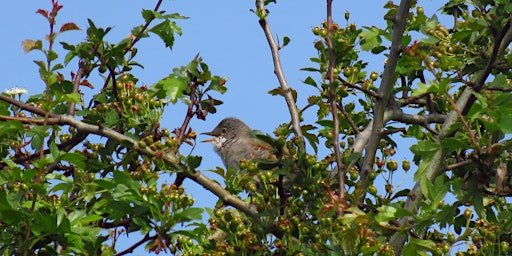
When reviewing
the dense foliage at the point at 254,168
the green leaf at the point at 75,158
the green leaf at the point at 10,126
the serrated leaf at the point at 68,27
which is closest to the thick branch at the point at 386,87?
the dense foliage at the point at 254,168

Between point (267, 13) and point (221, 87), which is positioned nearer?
point (221, 87)

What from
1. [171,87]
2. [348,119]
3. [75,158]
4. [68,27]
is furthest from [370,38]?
[75,158]

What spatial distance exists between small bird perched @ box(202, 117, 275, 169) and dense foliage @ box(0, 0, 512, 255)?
4590 mm

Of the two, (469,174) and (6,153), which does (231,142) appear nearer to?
(6,153)

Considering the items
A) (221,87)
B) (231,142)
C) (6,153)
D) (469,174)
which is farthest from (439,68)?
(231,142)

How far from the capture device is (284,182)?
6820 mm

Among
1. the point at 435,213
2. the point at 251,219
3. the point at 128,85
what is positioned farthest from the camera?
the point at 128,85

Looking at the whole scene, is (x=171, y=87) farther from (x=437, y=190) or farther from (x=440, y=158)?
(x=437, y=190)

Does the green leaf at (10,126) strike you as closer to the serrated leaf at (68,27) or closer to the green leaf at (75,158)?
the green leaf at (75,158)

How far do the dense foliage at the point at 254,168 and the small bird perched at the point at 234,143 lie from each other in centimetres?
459

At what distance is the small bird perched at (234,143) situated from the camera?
1281cm

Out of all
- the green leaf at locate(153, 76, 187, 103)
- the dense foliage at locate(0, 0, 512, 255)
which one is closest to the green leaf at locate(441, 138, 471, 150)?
the dense foliage at locate(0, 0, 512, 255)

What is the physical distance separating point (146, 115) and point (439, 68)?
2.13 meters

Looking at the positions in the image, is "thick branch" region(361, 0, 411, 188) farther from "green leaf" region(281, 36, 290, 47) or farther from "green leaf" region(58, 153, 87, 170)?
"green leaf" region(58, 153, 87, 170)
